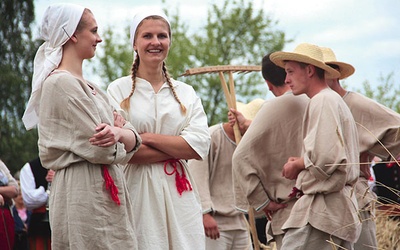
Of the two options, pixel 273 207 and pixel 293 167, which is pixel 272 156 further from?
pixel 293 167

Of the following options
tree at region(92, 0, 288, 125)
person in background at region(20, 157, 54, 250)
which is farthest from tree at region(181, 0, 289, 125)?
person in background at region(20, 157, 54, 250)

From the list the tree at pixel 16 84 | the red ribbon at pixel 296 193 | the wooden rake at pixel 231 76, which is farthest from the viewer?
the tree at pixel 16 84

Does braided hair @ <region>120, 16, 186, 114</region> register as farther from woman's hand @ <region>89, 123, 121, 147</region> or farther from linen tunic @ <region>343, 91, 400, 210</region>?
linen tunic @ <region>343, 91, 400, 210</region>

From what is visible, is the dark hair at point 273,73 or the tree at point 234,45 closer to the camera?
the dark hair at point 273,73

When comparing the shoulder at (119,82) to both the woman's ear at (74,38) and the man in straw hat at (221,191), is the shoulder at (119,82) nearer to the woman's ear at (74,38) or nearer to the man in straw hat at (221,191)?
the woman's ear at (74,38)

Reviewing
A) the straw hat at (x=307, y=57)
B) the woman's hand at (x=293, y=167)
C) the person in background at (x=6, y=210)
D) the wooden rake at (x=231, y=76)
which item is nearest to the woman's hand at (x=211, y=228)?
the wooden rake at (x=231, y=76)

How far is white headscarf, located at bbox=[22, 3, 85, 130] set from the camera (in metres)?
5.04

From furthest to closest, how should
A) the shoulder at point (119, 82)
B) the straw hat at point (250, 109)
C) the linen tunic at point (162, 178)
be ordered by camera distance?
the straw hat at point (250, 109) → the shoulder at point (119, 82) → the linen tunic at point (162, 178)

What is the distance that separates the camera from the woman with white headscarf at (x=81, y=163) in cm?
477

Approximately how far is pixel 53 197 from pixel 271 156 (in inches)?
81.5

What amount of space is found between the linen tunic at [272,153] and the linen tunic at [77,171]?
171cm

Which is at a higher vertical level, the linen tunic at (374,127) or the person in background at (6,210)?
the linen tunic at (374,127)

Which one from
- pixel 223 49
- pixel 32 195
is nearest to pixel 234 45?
pixel 223 49

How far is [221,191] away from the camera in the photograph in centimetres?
862
